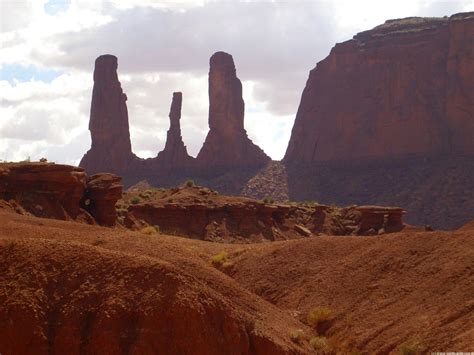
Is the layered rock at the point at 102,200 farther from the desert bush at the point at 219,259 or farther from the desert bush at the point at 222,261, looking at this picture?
the desert bush at the point at 222,261

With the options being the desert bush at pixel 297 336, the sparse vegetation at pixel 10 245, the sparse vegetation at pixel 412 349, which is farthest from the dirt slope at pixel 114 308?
the sparse vegetation at pixel 412 349

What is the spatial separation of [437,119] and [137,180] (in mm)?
34847

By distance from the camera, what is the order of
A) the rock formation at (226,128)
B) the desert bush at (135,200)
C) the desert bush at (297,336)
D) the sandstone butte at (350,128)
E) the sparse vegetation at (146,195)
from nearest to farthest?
the desert bush at (297,336) → the desert bush at (135,200) → the sparse vegetation at (146,195) → the sandstone butte at (350,128) → the rock formation at (226,128)

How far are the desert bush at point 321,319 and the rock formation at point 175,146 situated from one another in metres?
92.1

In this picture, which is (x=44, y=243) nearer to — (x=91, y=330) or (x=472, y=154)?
(x=91, y=330)

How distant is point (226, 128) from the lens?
403ft

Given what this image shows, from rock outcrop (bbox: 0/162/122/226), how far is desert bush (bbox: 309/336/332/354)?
1977 centimetres

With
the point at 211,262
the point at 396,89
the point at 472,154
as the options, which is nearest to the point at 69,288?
the point at 211,262

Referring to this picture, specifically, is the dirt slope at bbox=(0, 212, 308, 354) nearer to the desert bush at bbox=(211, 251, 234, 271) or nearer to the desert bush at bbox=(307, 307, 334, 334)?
the desert bush at bbox=(307, 307, 334, 334)

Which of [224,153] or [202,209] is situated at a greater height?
[224,153]

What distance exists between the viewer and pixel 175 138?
120 meters

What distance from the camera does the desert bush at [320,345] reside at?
24141 mm

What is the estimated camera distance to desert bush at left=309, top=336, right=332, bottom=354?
2414 centimetres

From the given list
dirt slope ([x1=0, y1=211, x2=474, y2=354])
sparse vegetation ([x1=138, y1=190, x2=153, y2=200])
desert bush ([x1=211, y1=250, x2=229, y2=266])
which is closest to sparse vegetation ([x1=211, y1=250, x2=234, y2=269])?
desert bush ([x1=211, y1=250, x2=229, y2=266])
